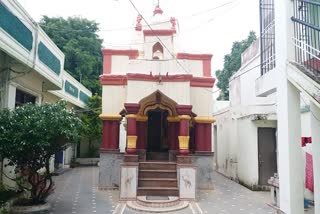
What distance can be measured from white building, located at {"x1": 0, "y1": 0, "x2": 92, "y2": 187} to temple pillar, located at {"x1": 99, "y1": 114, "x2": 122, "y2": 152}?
246 cm

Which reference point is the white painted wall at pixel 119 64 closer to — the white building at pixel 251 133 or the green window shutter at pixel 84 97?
the white building at pixel 251 133

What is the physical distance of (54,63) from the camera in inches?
433

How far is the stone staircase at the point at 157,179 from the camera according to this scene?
358 inches

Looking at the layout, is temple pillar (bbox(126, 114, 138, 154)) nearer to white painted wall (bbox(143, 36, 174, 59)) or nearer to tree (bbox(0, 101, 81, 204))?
tree (bbox(0, 101, 81, 204))

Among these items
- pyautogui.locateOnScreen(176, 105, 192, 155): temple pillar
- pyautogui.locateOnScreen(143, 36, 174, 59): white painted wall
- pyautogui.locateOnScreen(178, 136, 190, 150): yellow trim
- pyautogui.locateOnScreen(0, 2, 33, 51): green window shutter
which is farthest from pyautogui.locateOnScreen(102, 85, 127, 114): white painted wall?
pyautogui.locateOnScreen(0, 2, 33, 51): green window shutter

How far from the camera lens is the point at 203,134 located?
1117 centimetres

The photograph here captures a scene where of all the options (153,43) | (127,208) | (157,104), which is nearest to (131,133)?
(157,104)

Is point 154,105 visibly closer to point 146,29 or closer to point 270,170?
point 146,29

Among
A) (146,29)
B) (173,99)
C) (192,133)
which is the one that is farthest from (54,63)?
(192,133)

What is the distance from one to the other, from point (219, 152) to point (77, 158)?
856cm

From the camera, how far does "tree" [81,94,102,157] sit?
1733 centimetres

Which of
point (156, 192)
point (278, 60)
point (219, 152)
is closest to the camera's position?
point (278, 60)

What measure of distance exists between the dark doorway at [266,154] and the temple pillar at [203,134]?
6.02ft

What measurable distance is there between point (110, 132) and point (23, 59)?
430 centimetres
